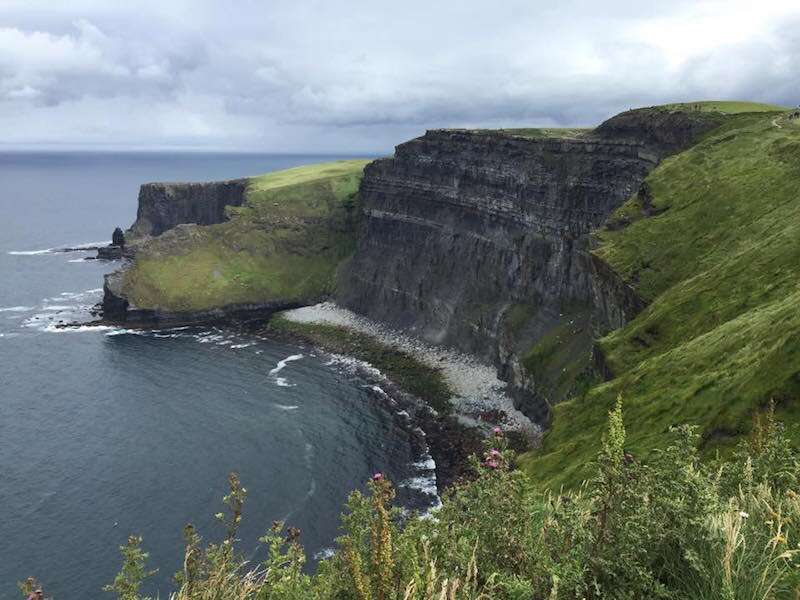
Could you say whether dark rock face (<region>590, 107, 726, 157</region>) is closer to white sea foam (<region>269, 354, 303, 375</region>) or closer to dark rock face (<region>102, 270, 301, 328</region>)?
white sea foam (<region>269, 354, 303, 375</region>)

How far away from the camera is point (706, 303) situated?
2030 inches

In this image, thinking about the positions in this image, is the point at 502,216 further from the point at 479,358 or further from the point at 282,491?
the point at 282,491

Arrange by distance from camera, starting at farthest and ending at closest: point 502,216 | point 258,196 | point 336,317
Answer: point 258,196
point 336,317
point 502,216

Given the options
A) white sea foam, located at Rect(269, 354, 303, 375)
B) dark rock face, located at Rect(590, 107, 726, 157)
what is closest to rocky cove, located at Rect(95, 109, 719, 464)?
dark rock face, located at Rect(590, 107, 726, 157)

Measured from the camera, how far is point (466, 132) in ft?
429

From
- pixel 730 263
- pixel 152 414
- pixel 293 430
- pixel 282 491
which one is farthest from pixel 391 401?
pixel 730 263

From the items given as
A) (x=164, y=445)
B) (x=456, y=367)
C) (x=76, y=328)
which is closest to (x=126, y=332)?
(x=76, y=328)

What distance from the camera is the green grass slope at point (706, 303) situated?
3328cm

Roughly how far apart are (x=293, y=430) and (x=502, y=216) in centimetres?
5691

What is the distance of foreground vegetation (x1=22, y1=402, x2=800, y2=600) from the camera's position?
9.77 metres

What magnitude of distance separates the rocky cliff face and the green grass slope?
7164 millimetres

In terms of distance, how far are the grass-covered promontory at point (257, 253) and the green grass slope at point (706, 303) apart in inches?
3717

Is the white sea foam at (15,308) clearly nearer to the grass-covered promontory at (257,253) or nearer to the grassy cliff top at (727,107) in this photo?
the grass-covered promontory at (257,253)

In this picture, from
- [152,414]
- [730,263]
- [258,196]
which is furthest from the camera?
[258,196]
